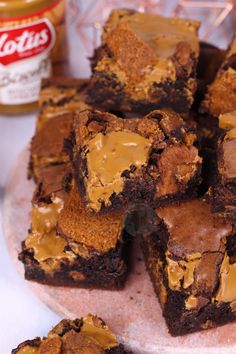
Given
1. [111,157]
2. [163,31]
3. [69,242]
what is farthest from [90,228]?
[163,31]

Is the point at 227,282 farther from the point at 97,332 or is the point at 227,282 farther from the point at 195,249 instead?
the point at 97,332

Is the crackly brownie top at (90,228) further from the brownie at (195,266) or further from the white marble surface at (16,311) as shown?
the white marble surface at (16,311)

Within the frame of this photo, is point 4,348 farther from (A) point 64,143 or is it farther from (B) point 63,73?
(B) point 63,73

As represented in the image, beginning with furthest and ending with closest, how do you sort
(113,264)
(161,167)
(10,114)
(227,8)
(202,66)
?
(227,8) → (10,114) → (202,66) → (113,264) → (161,167)

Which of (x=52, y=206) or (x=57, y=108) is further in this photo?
(x=57, y=108)

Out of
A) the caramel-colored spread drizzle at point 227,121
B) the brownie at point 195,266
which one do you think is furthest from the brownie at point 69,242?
the caramel-colored spread drizzle at point 227,121

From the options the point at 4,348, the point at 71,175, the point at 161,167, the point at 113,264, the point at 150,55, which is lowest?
the point at 4,348

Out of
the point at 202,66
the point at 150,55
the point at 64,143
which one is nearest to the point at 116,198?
the point at 64,143

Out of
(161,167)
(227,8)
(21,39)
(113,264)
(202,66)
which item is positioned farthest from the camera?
(227,8)
